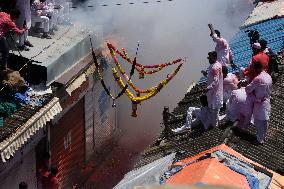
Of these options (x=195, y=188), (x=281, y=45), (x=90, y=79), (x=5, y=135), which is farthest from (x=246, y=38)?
(x=195, y=188)

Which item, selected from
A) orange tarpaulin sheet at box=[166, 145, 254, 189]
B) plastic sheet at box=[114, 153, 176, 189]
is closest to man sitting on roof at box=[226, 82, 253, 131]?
plastic sheet at box=[114, 153, 176, 189]

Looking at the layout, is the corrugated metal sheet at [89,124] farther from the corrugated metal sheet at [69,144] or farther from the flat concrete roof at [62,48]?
the flat concrete roof at [62,48]

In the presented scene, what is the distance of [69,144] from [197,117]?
6.86 metres

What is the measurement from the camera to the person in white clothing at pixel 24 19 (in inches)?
573

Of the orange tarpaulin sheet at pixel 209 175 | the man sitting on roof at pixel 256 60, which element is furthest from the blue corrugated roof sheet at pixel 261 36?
the orange tarpaulin sheet at pixel 209 175

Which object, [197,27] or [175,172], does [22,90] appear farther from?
[197,27]

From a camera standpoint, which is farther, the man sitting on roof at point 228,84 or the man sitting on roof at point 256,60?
the man sitting on roof at point 228,84

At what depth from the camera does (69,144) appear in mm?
17125

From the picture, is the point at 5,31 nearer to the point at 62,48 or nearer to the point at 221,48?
the point at 62,48

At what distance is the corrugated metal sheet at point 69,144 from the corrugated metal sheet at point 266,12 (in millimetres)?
5670

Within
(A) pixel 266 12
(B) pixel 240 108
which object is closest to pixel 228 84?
(B) pixel 240 108

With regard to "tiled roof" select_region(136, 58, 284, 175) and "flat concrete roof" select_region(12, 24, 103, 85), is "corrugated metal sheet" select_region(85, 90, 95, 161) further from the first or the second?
"tiled roof" select_region(136, 58, 284, 175)

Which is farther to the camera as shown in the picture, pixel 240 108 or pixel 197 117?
pixel 197 117

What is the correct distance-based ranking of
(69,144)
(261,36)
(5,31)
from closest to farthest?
(5,31)
(261,36)
(69,144)
